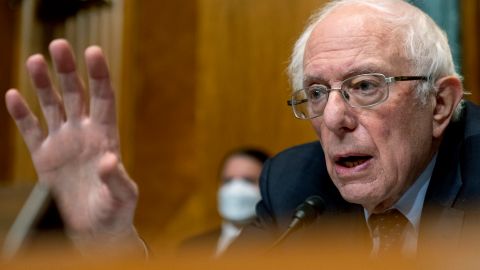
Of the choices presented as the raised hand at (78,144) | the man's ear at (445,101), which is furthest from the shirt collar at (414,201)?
the raised hand at (78,144)

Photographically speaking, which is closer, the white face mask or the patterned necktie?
the patterned necktie

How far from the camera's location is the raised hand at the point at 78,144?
1.48m

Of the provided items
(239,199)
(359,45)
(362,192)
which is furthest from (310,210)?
(239,199)

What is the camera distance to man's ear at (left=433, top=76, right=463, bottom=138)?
1685 mm

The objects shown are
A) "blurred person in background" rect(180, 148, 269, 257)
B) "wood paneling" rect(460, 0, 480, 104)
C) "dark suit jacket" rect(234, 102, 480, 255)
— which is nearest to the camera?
"dark suit jacket" rect(234, 102, 480, 255)

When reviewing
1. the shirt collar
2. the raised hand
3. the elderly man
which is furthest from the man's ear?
the raised hand

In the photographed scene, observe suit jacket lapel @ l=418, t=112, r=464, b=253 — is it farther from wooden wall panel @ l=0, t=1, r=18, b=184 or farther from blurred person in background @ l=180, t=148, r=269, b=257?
wooden wall panel @ l=0, t=1, r=18, b=184

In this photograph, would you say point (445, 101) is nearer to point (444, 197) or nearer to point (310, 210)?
point (444, 197)

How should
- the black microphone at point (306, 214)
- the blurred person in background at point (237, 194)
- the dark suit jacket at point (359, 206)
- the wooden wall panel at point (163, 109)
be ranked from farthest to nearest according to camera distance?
1. the wooden wall panel at point (163, 109)
2. the blurred person in background at point (237, 194)
3. the dark suit jacket at point (359, 206)
4. the black microphone at point (306, 214)

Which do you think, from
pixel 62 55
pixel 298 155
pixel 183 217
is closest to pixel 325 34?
pixel 298 155

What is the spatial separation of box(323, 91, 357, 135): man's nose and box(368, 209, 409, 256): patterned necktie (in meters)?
0.23

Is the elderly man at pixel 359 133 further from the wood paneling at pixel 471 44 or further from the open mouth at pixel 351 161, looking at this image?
the wood paneling at pixel 471 44

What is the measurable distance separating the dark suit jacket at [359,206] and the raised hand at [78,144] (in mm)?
367

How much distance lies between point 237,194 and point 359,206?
1692 millimetres
